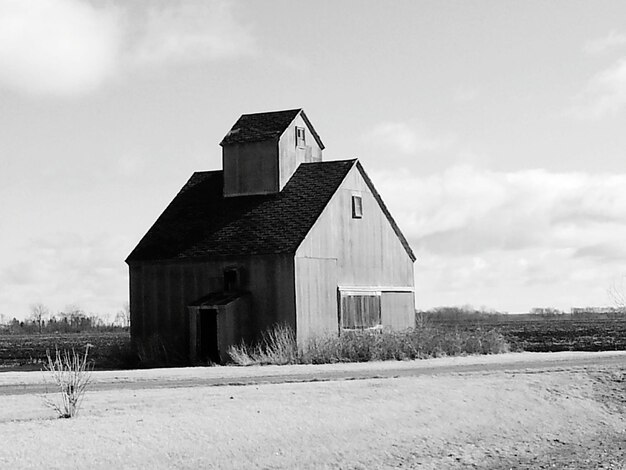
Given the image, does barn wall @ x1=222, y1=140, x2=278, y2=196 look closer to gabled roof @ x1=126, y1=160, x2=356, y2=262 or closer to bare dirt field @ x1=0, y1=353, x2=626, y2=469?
gabled roof @ x1=126, y1=160, x2=356, y2=262

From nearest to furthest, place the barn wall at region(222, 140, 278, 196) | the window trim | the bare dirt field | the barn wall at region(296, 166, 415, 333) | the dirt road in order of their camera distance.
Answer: the bare dirt field, the dirt road, the barn wall at region(296, 166, 415, 333), the window trim, the barn wall at region(222, 140, 278, 196)

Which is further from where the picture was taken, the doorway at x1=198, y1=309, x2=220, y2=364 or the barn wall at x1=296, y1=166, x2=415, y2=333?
the barn wall at x1=296, y1=166, x2=415, y2=333

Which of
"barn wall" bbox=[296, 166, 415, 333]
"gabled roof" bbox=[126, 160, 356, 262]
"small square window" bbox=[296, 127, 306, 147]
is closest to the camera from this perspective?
"barn wall" bbox=[296, 166, 415, 333]

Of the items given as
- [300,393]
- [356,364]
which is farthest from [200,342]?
[300,393]

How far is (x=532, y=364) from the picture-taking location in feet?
137

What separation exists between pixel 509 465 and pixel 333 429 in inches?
162

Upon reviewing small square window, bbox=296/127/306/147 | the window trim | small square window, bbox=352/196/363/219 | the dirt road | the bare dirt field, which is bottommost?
the bare dirt field

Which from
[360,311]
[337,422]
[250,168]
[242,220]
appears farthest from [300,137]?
[337,422]

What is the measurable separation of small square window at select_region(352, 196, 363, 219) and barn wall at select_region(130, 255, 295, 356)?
17.6 ft

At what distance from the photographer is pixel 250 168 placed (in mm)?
52719

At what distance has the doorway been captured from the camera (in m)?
48.4

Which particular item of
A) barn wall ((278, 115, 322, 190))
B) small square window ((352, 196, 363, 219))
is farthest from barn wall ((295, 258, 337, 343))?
barn wall ((278, 115, 322, 190))

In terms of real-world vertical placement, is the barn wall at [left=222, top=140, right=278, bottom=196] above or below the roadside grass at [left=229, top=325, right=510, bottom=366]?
above

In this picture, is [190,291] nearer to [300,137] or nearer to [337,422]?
[300,137]
